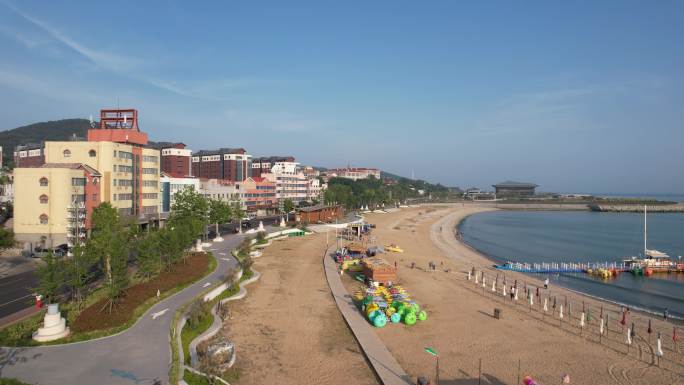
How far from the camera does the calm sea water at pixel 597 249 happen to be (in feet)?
126

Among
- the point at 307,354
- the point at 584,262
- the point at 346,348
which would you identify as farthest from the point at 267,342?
the point at 584,262

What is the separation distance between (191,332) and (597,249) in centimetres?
6450

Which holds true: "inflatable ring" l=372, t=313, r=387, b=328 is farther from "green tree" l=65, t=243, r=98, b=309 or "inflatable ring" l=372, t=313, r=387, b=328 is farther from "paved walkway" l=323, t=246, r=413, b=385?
"green tree" l=65, t=243, r=98, b=309

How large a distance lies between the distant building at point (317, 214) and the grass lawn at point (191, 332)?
52.8 metres

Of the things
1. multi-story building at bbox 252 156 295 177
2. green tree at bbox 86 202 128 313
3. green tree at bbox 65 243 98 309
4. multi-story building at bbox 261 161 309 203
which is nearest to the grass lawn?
green tree at bbox 86 202 128 313

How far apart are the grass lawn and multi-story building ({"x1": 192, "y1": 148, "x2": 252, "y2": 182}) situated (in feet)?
330

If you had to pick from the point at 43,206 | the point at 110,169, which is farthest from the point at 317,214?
the point at 43,206

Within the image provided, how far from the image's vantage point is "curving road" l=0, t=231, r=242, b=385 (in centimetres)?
1515

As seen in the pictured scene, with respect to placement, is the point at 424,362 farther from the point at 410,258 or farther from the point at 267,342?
the point at 410,258

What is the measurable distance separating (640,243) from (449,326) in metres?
63.3

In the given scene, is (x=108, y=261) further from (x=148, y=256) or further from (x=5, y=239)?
(x=5, y=239)

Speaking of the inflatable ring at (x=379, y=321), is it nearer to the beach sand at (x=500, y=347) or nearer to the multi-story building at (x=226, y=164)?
the beach sand at (x=500, y=347)

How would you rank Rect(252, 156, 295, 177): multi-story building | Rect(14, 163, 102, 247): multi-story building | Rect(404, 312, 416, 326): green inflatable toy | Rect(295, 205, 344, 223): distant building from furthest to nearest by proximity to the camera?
Rect(252, 156, 295, 177): multi-story building → Rect(295, 205, 344, 223): distant building → Rect(14, 163, 102, 247): multi-story building → Rect(404, 312, 416, 326): green inflatable toy

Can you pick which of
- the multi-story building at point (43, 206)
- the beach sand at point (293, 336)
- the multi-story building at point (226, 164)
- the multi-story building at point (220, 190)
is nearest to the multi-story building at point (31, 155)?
the multi-story building at point (226, 164)
